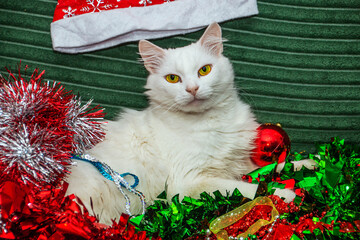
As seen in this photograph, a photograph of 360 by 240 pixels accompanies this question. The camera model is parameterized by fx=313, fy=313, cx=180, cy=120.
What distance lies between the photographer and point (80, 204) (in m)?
0.77

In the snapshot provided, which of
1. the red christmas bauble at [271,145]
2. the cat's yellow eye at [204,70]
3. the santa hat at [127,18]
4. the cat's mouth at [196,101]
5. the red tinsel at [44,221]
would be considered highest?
the santa hat at [127,18]

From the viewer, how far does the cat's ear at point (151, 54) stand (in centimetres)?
122

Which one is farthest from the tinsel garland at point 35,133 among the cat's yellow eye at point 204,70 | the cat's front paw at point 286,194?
the cat's front paw at point 286,194

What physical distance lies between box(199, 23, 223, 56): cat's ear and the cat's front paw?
593 millimetres

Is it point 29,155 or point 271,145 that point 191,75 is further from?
point 29,155

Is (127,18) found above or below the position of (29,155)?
above

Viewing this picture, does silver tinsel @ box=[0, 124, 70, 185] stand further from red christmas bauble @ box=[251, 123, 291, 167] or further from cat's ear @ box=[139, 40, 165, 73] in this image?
red christmas bauble @ box=[251, 123, 291, 167]

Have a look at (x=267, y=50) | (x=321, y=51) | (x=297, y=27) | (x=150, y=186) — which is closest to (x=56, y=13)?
(x=150, y=186)

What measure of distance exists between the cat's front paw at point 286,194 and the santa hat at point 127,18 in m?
0.79

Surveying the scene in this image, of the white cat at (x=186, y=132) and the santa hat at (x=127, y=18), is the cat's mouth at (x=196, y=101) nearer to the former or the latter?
the white cat at (x=186, y=132)

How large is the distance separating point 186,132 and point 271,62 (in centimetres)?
59

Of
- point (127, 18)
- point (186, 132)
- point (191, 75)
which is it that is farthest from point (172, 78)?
point (127, 18)

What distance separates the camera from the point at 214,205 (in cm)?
86

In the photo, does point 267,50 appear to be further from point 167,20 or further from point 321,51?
point 167,20
